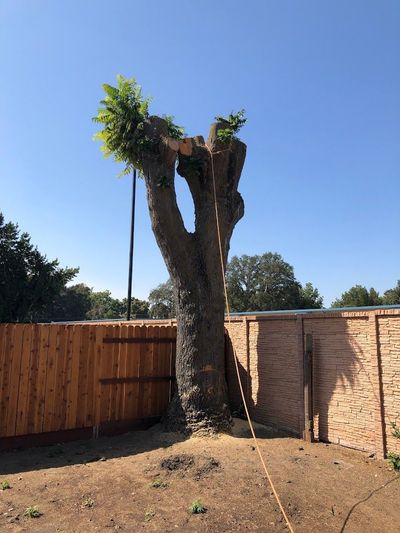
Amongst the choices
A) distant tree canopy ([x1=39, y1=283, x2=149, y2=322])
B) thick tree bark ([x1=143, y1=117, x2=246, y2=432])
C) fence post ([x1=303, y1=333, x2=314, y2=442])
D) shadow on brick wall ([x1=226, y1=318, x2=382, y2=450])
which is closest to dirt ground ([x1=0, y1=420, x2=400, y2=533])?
fence post ([x1=303, y1=333, x2=314, y2=442])

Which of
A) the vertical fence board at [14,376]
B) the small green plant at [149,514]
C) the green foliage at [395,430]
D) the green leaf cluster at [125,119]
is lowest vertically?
the small green plant at [149,514]

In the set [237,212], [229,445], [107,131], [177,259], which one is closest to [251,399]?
[229,445]

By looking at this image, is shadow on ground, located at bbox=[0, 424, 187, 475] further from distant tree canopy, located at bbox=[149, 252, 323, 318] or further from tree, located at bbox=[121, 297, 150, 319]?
tree, located at bbox=[121, 297, 150, 319]

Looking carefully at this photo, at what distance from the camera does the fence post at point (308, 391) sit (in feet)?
26.6

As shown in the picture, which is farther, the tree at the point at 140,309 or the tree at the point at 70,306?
the tree at the point at 140,309

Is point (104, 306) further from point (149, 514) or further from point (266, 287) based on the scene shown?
point (149, 514)

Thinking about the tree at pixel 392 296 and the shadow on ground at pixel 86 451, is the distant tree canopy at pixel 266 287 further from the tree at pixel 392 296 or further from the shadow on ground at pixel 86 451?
the shadow on ground at pixel 86 451

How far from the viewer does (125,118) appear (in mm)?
9672

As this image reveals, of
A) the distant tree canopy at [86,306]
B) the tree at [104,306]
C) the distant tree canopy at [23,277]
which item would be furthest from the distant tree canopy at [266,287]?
the distant tree canopy at [23,277]

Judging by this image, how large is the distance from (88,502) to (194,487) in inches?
53.1

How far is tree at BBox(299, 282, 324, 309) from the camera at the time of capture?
55031 mm

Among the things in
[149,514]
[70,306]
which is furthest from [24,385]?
[70,306]

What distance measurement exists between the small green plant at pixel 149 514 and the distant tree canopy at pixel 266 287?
4856 cm

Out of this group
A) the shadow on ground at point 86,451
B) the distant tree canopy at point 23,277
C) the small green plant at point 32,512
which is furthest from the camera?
the distant tree canopy at point 23,277
